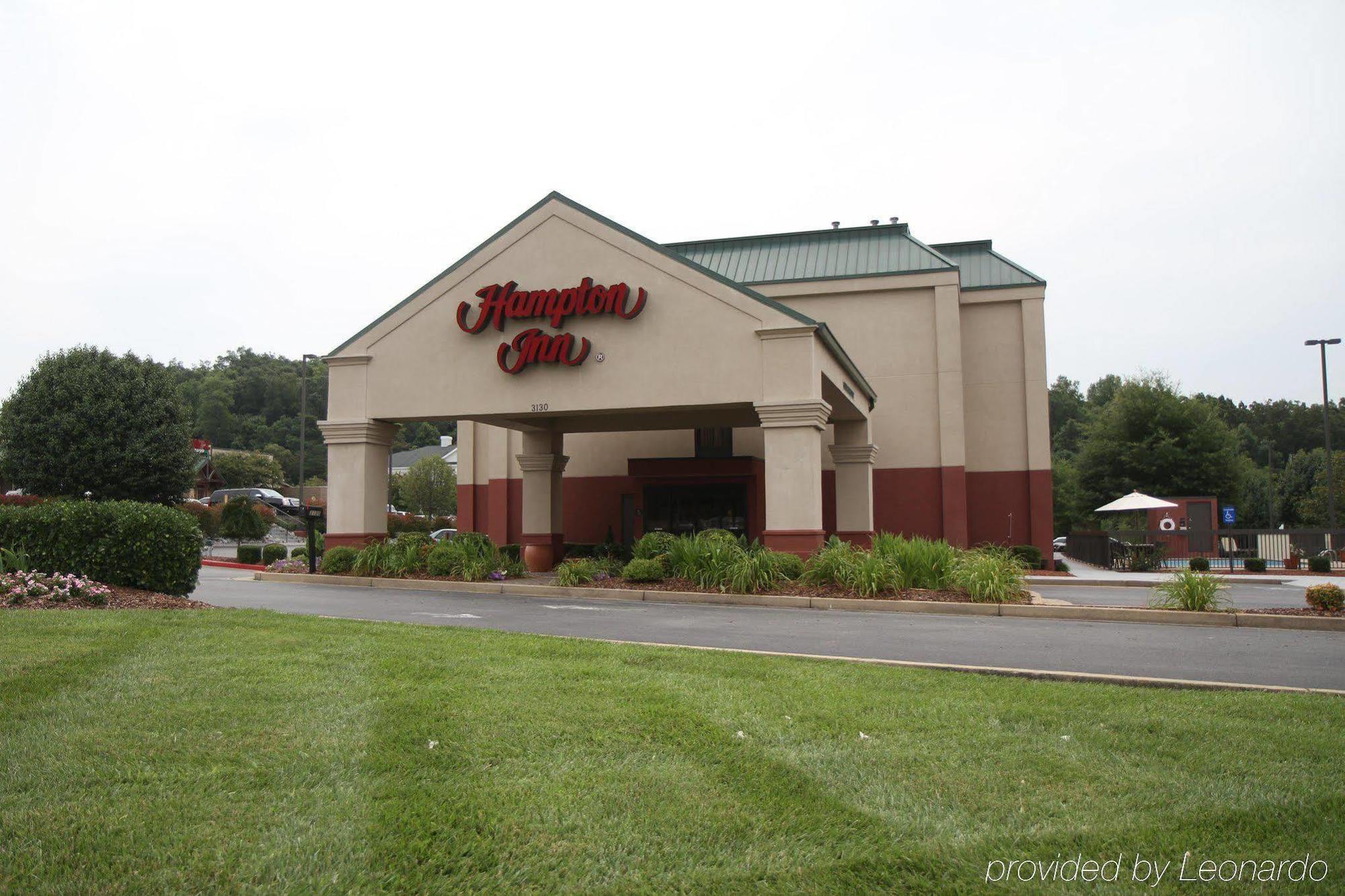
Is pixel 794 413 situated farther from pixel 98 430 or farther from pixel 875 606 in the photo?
pixel 98 430

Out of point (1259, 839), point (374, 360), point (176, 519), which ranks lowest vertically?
point (1259, 839)

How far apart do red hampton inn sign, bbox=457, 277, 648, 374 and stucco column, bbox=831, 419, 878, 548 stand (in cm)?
789

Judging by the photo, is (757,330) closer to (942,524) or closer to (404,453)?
(942,524)

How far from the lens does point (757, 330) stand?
1923cm

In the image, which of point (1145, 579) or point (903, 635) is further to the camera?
point (1145, 579)

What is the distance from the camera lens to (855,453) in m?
25.2

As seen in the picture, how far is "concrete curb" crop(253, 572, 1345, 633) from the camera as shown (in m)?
13.4

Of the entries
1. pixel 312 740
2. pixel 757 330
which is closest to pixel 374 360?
pixel 757 330

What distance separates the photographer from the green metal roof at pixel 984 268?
91.0 feet

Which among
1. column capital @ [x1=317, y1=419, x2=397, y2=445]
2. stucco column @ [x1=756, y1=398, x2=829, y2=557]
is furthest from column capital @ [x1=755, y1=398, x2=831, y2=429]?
column capital @ [x1=317, y1=419, x2=397, y2=445]

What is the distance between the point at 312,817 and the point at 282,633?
5465 millimetres

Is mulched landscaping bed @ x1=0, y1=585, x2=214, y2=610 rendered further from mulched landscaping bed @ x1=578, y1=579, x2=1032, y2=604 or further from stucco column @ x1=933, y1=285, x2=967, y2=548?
stucco column @ x1=933, y1=285, x2=967, y2=548

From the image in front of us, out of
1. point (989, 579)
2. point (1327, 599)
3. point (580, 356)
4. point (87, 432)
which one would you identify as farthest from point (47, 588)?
point (87, 432)

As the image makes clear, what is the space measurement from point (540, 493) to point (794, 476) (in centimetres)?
943
